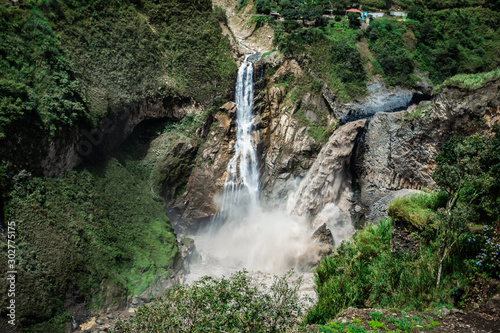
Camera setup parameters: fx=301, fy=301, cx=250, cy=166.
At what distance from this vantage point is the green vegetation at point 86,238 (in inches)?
652

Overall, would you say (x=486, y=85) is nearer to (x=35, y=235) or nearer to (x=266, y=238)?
(x=266, y=238)

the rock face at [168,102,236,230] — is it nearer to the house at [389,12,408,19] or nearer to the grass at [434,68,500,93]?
the grass at [434,68,500,93]

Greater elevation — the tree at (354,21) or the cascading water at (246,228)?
the tree at (354,21)

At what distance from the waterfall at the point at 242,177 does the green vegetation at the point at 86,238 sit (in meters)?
6.76

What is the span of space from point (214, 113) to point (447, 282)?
2573 cm

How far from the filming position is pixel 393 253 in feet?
38.9

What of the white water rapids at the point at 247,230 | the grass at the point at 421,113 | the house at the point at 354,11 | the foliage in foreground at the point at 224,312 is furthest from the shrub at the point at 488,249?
the house at the point at 354,11

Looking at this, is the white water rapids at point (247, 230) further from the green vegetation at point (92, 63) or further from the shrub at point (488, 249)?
the shrub at point (488, 249)

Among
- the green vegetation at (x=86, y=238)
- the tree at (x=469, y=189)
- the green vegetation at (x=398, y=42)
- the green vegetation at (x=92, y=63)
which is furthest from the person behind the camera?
the green vegetation at (x=398, y=42)

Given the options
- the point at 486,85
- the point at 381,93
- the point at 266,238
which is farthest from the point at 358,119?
the point at 266,238

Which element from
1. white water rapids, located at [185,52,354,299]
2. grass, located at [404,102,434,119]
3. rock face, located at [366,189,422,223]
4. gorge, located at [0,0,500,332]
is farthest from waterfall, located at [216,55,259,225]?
grass, located at [404,102,434,119]

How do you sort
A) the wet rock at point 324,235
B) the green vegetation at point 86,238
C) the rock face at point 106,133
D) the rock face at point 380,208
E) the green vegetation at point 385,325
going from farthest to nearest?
the wet rock at point 324,235
the rock face at point 380,208
the rock face at point 106,133
the green vegetation at point 86,238
the green vegetation at point 385,325

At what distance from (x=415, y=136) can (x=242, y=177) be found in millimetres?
15615

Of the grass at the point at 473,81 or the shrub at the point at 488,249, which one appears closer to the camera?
the shrub at the point at 488,249
